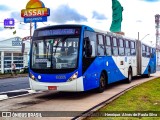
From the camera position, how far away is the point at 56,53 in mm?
13781

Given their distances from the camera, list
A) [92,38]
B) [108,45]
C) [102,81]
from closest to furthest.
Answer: [92,38] → [102,81] → [108,45]

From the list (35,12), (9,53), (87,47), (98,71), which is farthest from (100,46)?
(9,53)

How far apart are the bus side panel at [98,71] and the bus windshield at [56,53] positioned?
3.12 ft

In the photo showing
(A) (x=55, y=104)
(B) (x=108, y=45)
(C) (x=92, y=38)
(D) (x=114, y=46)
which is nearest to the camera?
(A) (x=55, y=104)

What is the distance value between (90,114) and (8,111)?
2676 millimetres

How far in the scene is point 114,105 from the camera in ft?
37.8

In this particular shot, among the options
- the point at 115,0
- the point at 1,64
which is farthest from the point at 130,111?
the point at 1,64

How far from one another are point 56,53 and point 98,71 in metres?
2.63

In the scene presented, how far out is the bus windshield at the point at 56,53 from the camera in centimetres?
1359

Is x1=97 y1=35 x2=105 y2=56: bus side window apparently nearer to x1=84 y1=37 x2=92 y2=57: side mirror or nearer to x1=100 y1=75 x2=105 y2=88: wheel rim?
x1=100 y1=75 x2=105 y2=88: wheel rim

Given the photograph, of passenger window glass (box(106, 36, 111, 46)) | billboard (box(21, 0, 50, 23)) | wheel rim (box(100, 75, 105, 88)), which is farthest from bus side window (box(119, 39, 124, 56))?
billboard (box(21, 0, 50, 23))

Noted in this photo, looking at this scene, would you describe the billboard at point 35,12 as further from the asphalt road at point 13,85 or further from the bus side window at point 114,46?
the bus side window at point 114,46

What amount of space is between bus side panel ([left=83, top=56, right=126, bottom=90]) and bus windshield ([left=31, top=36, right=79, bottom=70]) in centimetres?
95

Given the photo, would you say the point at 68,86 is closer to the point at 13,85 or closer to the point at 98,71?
the point at 98,71
